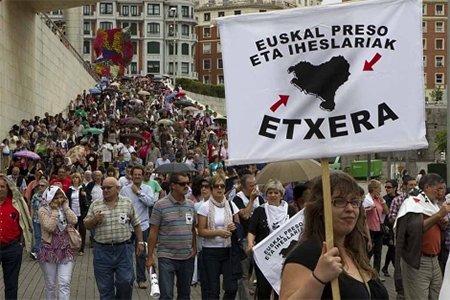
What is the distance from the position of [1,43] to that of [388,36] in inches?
1025

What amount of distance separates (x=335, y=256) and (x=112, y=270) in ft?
20.3

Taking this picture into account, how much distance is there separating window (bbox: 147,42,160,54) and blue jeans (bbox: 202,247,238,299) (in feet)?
422

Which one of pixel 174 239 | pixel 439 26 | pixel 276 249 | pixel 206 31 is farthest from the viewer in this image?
pixel 206 31

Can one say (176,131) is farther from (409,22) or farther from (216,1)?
(216,1)

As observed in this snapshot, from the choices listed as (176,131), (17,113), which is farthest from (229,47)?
(176,131)

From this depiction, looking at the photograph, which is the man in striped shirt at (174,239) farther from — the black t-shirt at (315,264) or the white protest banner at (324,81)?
the black t-shirt at (315,264)

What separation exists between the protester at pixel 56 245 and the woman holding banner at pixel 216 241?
4.82 feet

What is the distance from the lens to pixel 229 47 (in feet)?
17.1

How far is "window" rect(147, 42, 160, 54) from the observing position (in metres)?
138

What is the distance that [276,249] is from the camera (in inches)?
380

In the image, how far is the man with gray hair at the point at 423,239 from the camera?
32.4 feet

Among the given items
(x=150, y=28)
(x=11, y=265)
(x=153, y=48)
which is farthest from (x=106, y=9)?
(x=11, y=265)

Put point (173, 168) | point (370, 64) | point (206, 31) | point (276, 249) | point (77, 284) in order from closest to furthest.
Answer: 1. point (370, 64)
2. point (276, 249)
3. point (77, 284)
4. point (173, 168)
5. point (206, 31)

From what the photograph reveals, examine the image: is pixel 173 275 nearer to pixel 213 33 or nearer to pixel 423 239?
pixel 423 239
